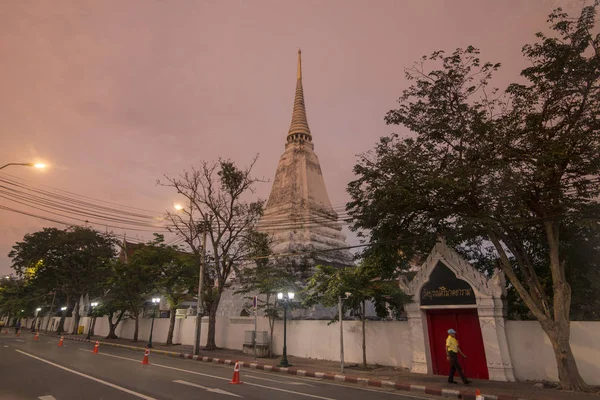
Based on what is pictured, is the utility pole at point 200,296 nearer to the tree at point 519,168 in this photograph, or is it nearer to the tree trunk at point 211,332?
the tree trunk at point 211,332

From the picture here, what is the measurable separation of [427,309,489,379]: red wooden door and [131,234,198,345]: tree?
15.5 metres

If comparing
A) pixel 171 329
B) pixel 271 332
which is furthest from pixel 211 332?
pixel 171 329

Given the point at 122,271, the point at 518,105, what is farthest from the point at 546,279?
the point at 122,271

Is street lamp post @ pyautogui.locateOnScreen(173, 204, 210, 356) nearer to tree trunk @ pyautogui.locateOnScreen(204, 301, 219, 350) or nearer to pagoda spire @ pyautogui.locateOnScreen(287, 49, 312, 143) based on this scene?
tree trunk @ pyautogui.locateOnScreen(204, 301, 219, 350)

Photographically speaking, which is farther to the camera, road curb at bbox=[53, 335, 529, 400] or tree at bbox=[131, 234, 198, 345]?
tree at bbox=[131, 234, 198, 345]

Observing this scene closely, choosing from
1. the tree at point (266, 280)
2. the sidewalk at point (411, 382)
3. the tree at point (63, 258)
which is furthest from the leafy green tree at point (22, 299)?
the sidewalk at point (411, 382)

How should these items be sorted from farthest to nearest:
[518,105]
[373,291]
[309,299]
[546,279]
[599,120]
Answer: [309,299] < [373,291] < [546,279] < [518,105] < [599,120]

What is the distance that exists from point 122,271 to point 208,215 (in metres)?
10.3

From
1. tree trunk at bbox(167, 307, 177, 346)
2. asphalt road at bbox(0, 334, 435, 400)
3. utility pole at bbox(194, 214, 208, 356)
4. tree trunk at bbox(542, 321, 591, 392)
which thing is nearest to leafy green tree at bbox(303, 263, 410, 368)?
asphalt road at bbox(0, 334, 435, 400)

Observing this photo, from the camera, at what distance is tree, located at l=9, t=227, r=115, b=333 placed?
1313 inches

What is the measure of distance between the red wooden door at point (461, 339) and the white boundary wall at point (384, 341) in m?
0.97

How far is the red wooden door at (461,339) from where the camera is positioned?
Result: 465 inches

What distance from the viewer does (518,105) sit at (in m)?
11.0

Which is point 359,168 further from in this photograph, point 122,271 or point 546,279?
point 122,271
